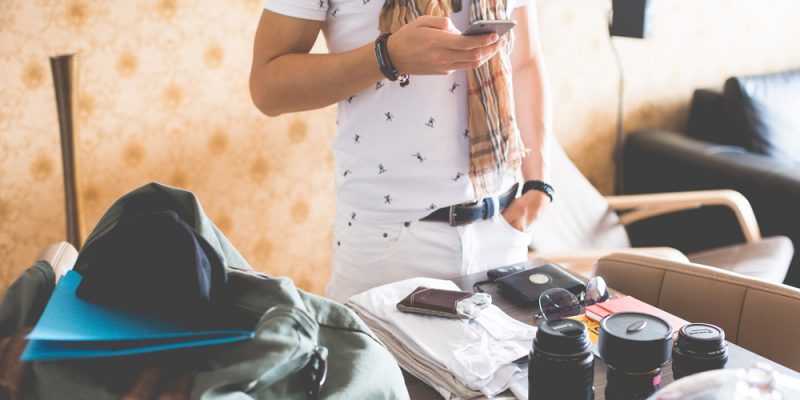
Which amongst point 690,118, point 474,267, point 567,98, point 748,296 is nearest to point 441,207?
point 474,267

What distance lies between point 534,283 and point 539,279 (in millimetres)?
17

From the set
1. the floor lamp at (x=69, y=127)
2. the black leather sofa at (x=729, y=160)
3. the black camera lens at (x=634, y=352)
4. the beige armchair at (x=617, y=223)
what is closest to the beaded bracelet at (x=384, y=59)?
the black camera lens at (x=634, y=352)

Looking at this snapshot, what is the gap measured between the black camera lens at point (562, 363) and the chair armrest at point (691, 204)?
6.57 feet

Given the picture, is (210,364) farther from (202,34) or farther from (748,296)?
(202,34)

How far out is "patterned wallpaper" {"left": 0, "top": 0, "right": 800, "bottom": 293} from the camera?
2.17 metres

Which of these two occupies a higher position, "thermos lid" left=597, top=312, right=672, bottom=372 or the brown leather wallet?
"thermos lid" left=597, top=312, right=672, bottom=372

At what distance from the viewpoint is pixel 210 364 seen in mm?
724

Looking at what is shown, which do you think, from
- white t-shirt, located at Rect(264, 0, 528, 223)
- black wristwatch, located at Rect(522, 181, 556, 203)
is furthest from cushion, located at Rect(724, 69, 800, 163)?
white t-shirt, located at Rect(264, 0, 528, 223)

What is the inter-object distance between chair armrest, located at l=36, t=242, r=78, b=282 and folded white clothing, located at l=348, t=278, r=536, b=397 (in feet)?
1.47

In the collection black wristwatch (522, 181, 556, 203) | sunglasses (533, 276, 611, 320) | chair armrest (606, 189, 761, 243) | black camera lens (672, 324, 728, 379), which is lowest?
chair armrest (606, 189, 761, 243)

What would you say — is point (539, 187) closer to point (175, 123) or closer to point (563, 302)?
point (563, 302)

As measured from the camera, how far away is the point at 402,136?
4.26ft

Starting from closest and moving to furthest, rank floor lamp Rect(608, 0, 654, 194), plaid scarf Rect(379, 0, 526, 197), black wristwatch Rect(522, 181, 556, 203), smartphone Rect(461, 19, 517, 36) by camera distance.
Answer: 1. smartphone Rect(461, 19, 517, 36)
2. plaid scarf Rect(379, 0, 526, 197)
3. black wristwatch Rect(522, 181, 556, 203)
4. floor lamp Rect(608, 0, 654, 194)

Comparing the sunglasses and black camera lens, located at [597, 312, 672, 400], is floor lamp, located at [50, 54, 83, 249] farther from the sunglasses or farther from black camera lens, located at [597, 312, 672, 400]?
black camera lens, located at [597, 312, 672, 400]
